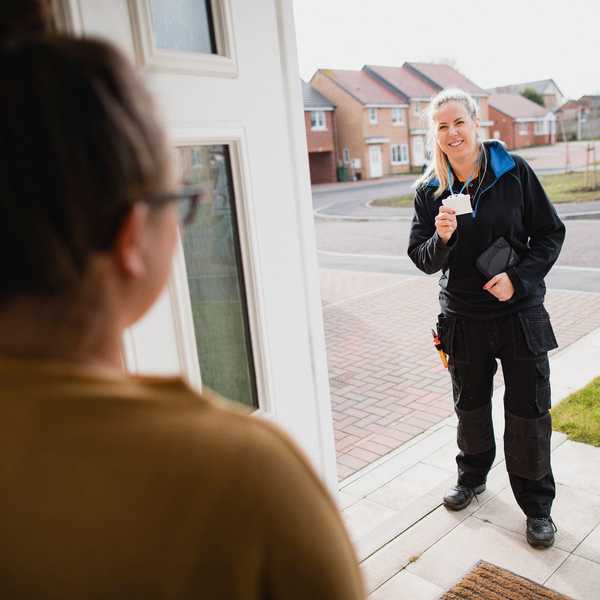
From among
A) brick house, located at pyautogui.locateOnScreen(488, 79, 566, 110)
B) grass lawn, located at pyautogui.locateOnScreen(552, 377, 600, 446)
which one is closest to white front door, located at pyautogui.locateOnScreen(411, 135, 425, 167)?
brick house, located at pyautogui.locateOnScreen(488, 79, 566, 110)

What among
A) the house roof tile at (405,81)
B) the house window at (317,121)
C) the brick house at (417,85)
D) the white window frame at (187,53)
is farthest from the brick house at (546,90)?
the white window frame at (187,53)

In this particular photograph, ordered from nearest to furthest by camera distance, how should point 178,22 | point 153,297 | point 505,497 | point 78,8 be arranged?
point 153,297
point 78,8
point 178,22
point 505,497

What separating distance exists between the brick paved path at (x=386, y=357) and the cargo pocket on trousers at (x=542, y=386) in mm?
1512

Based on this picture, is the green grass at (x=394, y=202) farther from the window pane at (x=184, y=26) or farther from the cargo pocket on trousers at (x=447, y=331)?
the window pane at (x=184, y=26)

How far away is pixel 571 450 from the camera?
391 centimetres

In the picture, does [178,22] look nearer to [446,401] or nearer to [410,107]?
[446,401]

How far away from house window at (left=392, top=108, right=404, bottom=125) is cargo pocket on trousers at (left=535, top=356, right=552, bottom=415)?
47.7m

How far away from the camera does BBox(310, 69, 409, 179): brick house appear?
45.2 meters

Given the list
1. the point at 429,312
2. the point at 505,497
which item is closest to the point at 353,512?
the point at 505,497

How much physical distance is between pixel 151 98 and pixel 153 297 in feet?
0.76

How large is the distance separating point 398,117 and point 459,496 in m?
48.2

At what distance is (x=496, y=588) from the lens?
2.71 metres

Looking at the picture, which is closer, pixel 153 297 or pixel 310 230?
pixel 153 297

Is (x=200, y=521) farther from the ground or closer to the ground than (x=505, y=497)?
farther from the ground
